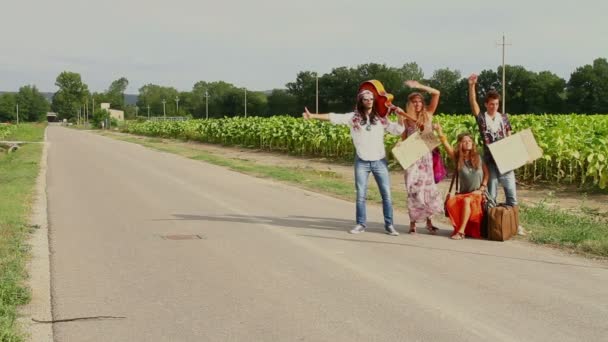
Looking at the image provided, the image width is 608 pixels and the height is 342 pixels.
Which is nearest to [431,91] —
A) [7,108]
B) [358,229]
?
[358,229]

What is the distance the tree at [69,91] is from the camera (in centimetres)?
18800

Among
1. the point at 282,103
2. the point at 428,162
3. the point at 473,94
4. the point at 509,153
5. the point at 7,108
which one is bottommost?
the point at 428,162

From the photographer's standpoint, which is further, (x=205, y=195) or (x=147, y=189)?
(x=147, y=189)

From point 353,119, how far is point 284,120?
2593 cm

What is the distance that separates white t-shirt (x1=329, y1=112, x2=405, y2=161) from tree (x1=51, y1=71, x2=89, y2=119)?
18687cm

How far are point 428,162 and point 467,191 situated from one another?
1.94ft

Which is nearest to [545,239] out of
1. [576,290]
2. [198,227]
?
[576,290]

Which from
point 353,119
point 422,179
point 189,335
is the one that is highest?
point 353,119

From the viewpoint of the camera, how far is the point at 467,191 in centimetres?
876

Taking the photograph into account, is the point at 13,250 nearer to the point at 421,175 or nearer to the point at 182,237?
the point at 182,237

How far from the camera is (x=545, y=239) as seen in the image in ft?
27.6

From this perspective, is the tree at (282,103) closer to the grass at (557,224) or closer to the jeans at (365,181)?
the grass at (557,224)

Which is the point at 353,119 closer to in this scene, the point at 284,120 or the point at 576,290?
the point at 576,290

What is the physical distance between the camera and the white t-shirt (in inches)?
350
